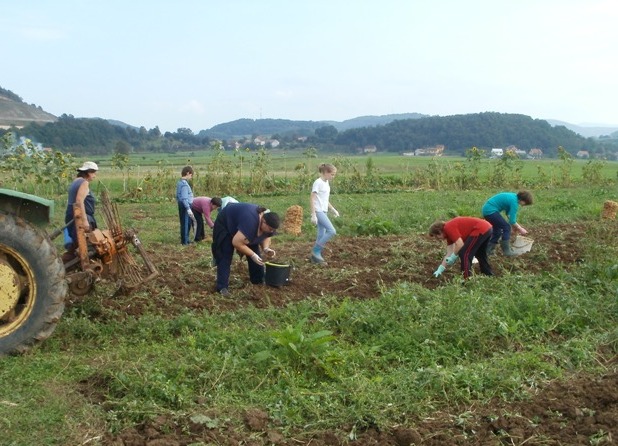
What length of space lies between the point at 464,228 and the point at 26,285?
5.22 meters

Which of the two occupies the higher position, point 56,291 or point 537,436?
point 56,291

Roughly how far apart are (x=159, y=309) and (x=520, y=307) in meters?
3.72

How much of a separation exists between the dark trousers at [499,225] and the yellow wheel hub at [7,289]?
6652 millimetres

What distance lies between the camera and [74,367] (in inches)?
219

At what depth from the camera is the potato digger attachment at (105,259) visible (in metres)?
6.59

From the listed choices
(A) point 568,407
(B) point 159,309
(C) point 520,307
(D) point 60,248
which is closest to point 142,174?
(D) point 60,248

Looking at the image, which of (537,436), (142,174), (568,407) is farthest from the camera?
(142,174)

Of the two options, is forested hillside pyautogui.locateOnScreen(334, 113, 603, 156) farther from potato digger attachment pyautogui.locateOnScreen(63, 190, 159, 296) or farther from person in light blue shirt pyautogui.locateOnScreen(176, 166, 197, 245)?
potato digger attachment pyautogui.locateOnScreen(63, 190, 159, 296)

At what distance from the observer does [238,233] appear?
310 inches

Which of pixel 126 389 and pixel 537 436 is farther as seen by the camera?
pixel 126 389

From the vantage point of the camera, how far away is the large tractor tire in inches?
226

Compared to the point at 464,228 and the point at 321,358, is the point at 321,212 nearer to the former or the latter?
the point at 464,228

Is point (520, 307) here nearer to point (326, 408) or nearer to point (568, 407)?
point (568, 407)

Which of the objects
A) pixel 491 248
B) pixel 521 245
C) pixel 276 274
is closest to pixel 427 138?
pixel 491 248
